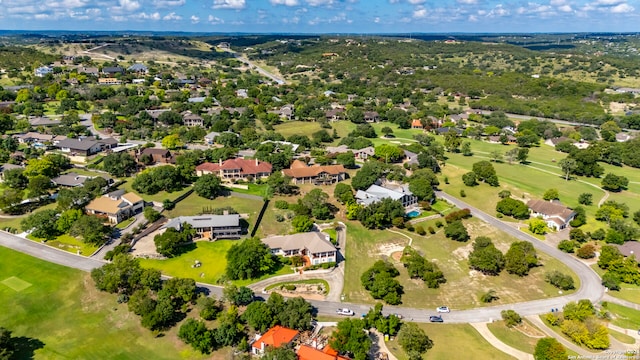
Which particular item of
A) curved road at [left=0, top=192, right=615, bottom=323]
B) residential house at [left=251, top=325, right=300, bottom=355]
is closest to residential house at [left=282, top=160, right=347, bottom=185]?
curved road at [left=0, top=192, right=615, bottom=323]

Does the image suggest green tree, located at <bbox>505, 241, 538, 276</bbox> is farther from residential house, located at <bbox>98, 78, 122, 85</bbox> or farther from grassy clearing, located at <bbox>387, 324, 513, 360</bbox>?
residential house, located at <bbox>98, 78, 122, 85</bbox>

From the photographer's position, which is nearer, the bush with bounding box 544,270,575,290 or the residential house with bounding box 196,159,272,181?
the bush with bounding box 544,270,575,290

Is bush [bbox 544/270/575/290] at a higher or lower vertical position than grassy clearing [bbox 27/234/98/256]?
lower

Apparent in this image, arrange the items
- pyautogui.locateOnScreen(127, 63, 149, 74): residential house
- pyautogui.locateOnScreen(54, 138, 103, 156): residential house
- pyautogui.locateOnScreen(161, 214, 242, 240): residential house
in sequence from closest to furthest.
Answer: pyautogui.locateOnScreen(161, 214, 242, 240): residential house → pyautogui.locateOnScreen(54, 138, 103, 156): residential house → pyautogui.locateOnScreen(127, 63, 149, 74): residential house

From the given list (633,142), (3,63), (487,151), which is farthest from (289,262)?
(3,63)

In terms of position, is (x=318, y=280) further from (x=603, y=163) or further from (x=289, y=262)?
(x=603, y=163)

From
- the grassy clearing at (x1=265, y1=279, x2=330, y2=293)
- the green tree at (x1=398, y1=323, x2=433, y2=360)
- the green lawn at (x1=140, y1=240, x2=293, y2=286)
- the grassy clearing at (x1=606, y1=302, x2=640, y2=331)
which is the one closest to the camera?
the green tree at (x1=398, y1=323, x2=433, y2=360)

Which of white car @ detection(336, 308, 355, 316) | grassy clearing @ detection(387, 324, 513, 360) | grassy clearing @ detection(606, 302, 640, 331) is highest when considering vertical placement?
white car @ detection(336, 308, 355, 316)

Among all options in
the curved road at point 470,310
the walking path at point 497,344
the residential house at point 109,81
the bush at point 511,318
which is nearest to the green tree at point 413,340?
the curved road at point 470,310
